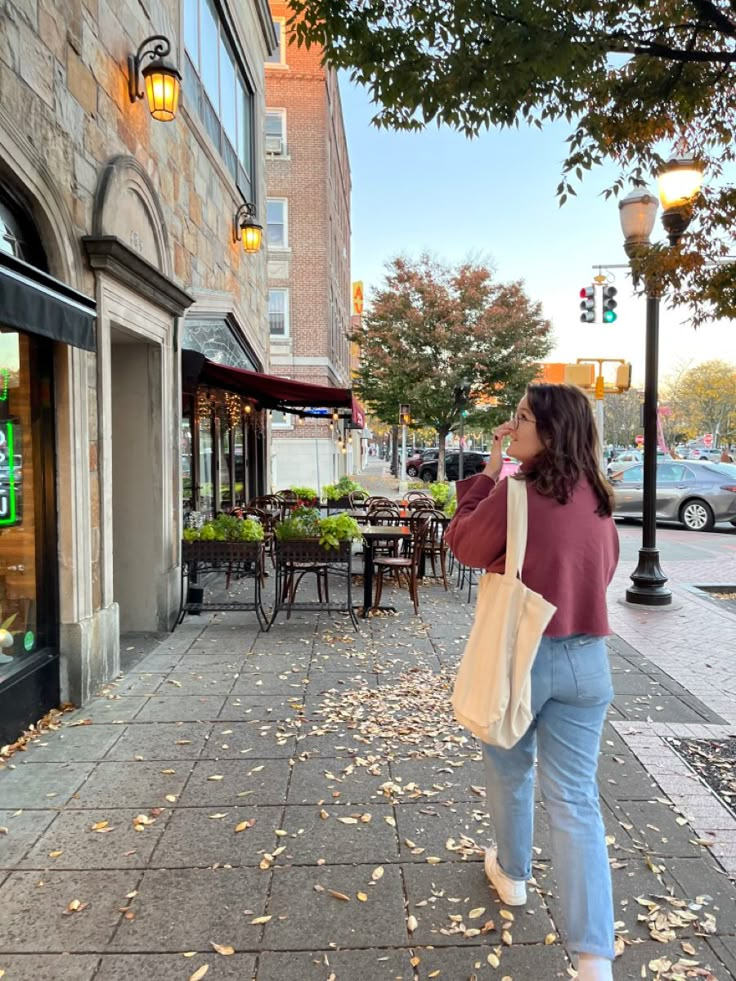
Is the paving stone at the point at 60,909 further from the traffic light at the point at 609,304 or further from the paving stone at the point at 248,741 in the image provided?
the traffic light at the point at 609,304

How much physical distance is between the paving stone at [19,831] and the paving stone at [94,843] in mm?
37

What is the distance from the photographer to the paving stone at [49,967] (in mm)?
2299

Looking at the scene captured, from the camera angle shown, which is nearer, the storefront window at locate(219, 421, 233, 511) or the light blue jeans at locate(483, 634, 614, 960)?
the light blue jeans at locate(483, 634, 614, 960)

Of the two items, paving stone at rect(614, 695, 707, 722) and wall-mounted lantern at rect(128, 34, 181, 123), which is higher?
wall-mounted lantern at rect(128, 34, 181, 123)

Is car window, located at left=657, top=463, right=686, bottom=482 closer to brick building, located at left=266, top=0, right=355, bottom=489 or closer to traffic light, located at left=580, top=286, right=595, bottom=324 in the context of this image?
traffic light, located at left=580, top=286, right=595, bottom=324

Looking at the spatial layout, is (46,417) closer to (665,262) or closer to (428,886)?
(428,886)

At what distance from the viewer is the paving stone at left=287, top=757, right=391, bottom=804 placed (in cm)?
348

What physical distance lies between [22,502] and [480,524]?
3355 millimetres

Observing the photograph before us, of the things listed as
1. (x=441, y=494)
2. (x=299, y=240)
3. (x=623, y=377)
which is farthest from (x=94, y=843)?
(x=299, y=240)

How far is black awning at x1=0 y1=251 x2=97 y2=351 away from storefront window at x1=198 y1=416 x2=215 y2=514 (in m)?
5.41

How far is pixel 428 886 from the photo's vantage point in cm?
277

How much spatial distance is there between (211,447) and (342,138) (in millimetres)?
30202

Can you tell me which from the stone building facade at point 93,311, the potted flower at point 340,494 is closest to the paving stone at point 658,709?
the stone building facade at point 93,311

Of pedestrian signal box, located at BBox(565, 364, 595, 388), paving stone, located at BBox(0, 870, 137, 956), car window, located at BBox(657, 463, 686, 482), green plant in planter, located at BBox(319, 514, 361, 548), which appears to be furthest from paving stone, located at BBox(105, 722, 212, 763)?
car window, located at BBox(657, 463, 686, 482)
